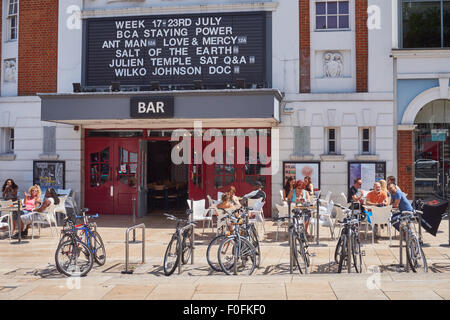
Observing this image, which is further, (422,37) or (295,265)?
(422,37)

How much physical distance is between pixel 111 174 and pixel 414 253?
437 inches

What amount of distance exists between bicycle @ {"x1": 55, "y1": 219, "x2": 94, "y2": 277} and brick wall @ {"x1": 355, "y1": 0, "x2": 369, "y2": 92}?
10331 millimetres

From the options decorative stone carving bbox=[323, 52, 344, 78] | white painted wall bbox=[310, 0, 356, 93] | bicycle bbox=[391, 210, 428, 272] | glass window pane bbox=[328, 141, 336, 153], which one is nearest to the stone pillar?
glass window pane bbox=[328, 141, 336, 153]

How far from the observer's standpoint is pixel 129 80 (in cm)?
1566

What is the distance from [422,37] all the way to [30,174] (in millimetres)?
14006

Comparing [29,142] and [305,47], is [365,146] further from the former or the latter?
[29,142]

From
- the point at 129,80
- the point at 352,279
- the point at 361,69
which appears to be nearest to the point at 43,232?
the point at 129,80

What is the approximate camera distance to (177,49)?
1547cm

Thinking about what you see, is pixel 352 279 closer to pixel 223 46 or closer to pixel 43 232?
pixel 43 232

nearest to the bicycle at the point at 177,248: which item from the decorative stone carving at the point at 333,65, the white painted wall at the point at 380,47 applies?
the decorative stone carving at the point at 333,65

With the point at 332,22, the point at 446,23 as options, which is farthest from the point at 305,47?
the point at 446,23

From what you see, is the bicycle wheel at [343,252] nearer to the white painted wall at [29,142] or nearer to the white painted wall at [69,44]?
the white painted wall at [29,142]

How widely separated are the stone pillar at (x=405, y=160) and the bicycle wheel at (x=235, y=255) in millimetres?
8597

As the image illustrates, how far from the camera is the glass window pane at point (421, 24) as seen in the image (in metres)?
14.7
